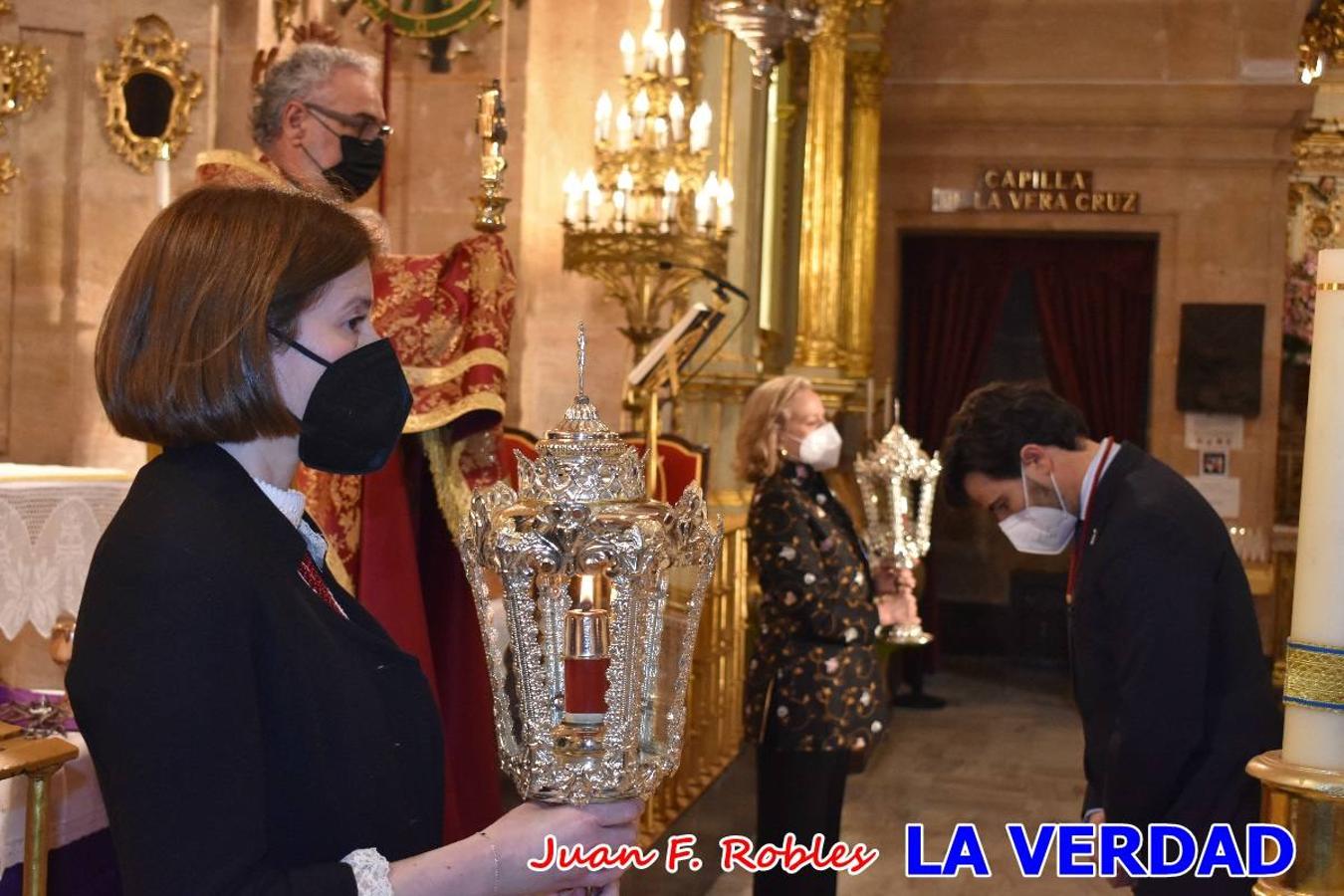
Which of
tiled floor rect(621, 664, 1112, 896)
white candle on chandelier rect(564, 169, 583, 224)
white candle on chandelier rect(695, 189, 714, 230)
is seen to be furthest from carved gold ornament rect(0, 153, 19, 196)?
tiled floor rect(621, 664, 1112, 896)

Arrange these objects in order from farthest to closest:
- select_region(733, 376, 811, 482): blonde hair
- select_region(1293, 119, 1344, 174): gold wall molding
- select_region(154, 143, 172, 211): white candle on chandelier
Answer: select_region(1293, 119, 1344, 174): gold wall molding < select_region(733, 376, 811, 482): blonde hair < select_region(154, 143, 172, 211): white candle on chandelier

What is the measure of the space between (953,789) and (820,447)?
3.35m

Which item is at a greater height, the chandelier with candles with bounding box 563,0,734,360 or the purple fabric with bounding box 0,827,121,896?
the chandelier with candles with bounding box 563,0,734,360

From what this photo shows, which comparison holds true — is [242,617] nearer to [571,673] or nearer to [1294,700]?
[571,673]

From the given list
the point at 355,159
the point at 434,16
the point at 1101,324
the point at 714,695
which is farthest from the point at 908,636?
the point at 1101,324

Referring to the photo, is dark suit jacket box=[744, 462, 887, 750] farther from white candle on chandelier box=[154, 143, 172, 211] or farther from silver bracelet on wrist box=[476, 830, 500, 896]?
silver bracelet on wrist box=[476, 830, 500, 896]

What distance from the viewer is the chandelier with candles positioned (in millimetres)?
5566

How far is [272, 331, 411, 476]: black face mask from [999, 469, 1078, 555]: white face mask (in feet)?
6.15

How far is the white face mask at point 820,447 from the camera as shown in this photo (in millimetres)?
4445

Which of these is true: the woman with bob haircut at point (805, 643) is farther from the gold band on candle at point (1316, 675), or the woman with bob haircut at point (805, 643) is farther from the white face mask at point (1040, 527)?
the gold band on candle at point (1316, 675)

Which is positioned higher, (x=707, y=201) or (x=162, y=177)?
(x=707, y=201)

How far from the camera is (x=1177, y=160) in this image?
10914mm

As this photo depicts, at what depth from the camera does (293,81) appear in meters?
3.09

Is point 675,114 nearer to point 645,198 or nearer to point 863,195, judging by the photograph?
point 645,198
